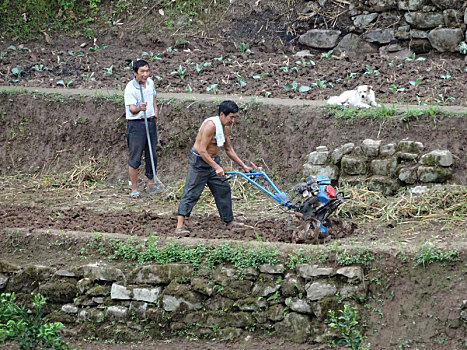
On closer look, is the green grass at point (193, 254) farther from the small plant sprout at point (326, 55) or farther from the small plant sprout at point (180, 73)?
the small plant sprout at point (326, 55)

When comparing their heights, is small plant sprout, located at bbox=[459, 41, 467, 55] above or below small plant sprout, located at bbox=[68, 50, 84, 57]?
below

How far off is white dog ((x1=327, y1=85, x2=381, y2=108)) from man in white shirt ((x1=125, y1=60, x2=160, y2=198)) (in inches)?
102

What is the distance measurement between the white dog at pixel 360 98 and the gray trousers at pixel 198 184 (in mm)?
2636

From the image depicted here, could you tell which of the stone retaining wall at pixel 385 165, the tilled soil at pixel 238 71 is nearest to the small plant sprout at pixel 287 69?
the tilled soil at pixel 238 71

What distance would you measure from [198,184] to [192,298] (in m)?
1.39

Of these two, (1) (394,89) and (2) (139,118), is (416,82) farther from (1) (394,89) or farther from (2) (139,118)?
(2) (139,118)

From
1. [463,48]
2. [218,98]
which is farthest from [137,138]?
[463,48]

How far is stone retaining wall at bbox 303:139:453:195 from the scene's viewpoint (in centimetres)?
809

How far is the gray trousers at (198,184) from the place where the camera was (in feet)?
24.4

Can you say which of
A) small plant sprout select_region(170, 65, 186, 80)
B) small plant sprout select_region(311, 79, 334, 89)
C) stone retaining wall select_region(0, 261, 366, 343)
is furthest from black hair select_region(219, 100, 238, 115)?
small plant sprout select_region(170, 65, 186, 80)

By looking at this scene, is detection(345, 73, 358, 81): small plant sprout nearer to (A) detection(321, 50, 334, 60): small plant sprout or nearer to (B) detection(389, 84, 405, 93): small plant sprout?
(B) detection(389, 84, 405, 93): small plant sprout

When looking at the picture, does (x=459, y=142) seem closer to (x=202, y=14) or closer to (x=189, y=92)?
(x=189, y=92)

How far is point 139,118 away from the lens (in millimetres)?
9250

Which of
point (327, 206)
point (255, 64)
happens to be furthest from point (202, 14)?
point (327, 206)
